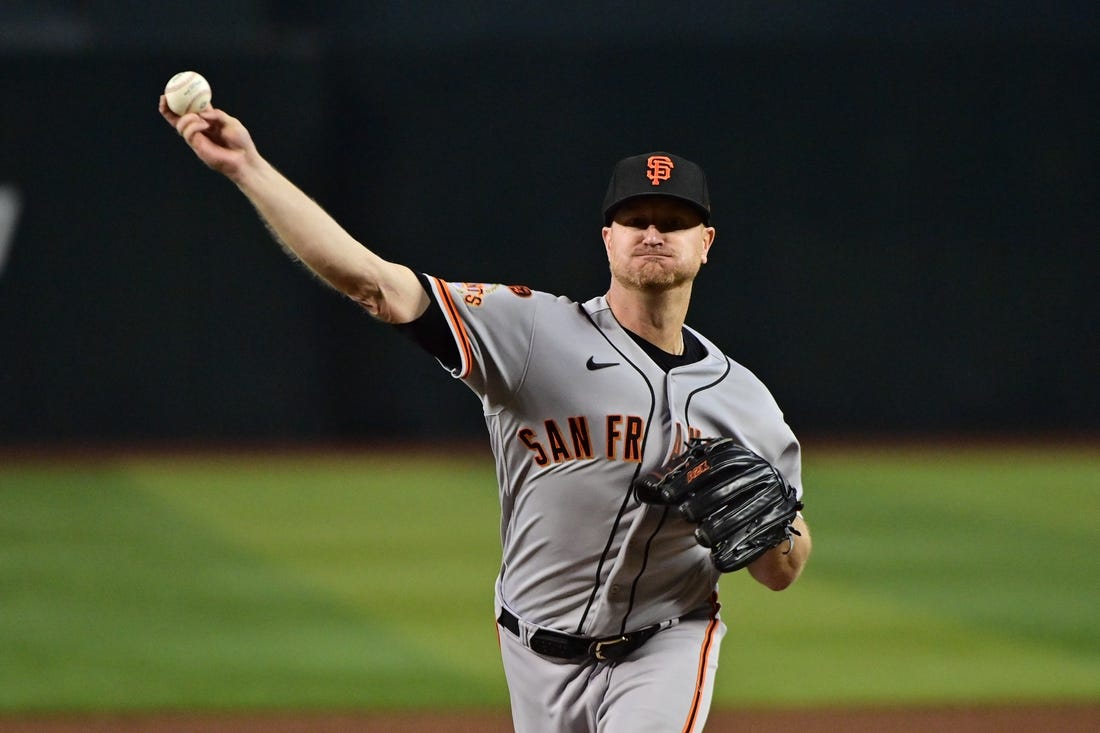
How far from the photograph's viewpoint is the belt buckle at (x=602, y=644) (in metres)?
3.66

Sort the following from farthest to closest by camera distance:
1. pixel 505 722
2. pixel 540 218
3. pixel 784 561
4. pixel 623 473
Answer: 1. pixel 540 218
2. pixel 505 722
3. pixel 784 561
4. pixel 623 473

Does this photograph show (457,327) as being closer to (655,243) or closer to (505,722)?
(655,243)

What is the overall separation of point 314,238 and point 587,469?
98cm

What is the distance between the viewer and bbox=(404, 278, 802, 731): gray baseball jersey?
3.58 metres

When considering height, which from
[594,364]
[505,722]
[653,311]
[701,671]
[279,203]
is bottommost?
[505,722]

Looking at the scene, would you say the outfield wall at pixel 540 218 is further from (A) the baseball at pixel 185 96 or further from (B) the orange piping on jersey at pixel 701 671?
(A) the baseball at pixel 185 96

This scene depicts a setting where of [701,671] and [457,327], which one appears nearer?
[457,327]

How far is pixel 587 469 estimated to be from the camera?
3.61 metres

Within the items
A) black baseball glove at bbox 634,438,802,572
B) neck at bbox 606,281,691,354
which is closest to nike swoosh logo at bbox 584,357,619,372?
neck at bbox 606,281,691,354

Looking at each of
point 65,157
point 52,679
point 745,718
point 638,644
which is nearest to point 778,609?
point 745,718

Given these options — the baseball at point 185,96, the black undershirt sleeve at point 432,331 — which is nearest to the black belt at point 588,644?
the black undershirt sleeve at point 432,331

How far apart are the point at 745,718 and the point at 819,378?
7379 millimetres

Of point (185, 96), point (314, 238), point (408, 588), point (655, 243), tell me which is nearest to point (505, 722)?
point (408, 588)

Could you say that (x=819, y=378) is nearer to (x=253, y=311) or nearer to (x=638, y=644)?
(x=253, y=311)
